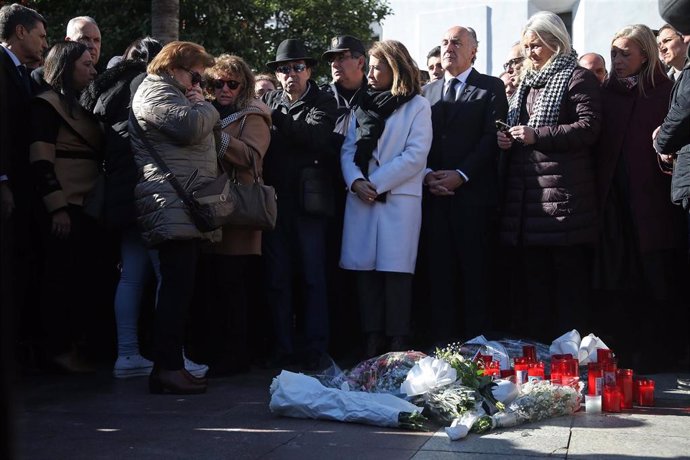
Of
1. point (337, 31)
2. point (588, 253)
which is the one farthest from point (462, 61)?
point (337, 31)

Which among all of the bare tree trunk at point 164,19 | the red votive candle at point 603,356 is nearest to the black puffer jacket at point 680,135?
the red votive candle at point 603,356

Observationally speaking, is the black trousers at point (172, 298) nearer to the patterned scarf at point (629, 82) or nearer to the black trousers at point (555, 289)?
the black trousers at point (555, 289)

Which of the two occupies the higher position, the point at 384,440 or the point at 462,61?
the point at 462,61

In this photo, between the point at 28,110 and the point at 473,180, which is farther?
the point at 473,180

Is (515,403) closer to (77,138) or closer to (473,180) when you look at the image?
(473,180)

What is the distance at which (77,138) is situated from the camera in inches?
266

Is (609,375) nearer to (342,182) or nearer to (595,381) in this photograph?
(595,381)

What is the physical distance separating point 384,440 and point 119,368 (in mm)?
2544

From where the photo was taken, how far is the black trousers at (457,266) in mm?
7043

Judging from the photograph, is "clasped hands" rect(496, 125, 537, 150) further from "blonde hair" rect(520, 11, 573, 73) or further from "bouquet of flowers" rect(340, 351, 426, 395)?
"bouquet of flowers" rect(340, 351, 426, 395)

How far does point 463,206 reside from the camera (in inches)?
278

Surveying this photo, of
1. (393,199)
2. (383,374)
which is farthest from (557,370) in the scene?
(393,199)

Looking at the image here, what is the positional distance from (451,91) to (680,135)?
2.32 m

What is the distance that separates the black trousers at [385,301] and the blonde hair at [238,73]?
4.70ft
